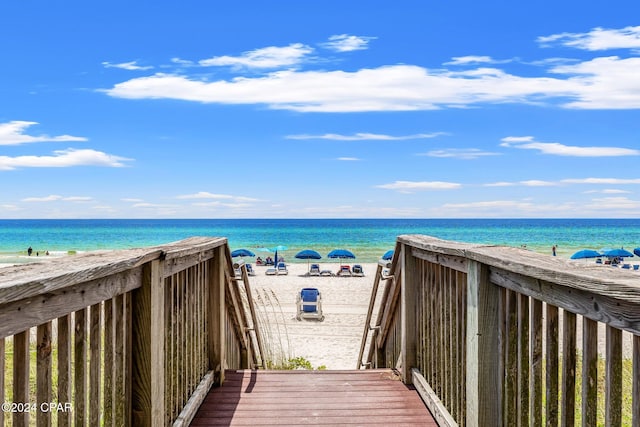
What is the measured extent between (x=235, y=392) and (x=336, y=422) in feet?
3.56

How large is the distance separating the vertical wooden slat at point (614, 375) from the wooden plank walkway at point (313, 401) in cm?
234

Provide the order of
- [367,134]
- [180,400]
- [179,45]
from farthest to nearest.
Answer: [367,134] → [179,45] → [180,400]

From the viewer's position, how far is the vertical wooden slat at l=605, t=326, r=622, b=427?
5.35 ft

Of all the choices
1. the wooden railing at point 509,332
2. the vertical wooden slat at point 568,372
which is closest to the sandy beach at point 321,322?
the wooden railing at point 509,332

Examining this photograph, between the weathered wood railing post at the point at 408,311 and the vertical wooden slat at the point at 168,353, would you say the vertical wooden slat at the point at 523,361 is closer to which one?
the vertical wooden slat at the point at 168,353

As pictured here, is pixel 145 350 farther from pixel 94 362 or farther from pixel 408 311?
pixel 408 311

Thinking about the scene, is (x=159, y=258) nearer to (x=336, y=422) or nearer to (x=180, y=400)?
(x=180, y=400)

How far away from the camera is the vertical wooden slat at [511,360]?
8.42ft

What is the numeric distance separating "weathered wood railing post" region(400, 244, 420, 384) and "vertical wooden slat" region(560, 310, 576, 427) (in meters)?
2.67

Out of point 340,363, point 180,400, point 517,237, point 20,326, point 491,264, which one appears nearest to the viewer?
point 20,326

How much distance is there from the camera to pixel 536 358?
226 centimetres

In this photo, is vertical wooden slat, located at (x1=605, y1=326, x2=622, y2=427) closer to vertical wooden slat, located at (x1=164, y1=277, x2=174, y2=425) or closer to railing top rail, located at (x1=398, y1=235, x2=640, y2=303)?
railing top rail, located at (x1=398, y1=235, x2=640, y2=303)

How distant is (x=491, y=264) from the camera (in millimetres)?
2596

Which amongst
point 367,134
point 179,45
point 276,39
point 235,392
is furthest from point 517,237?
point 235,392
